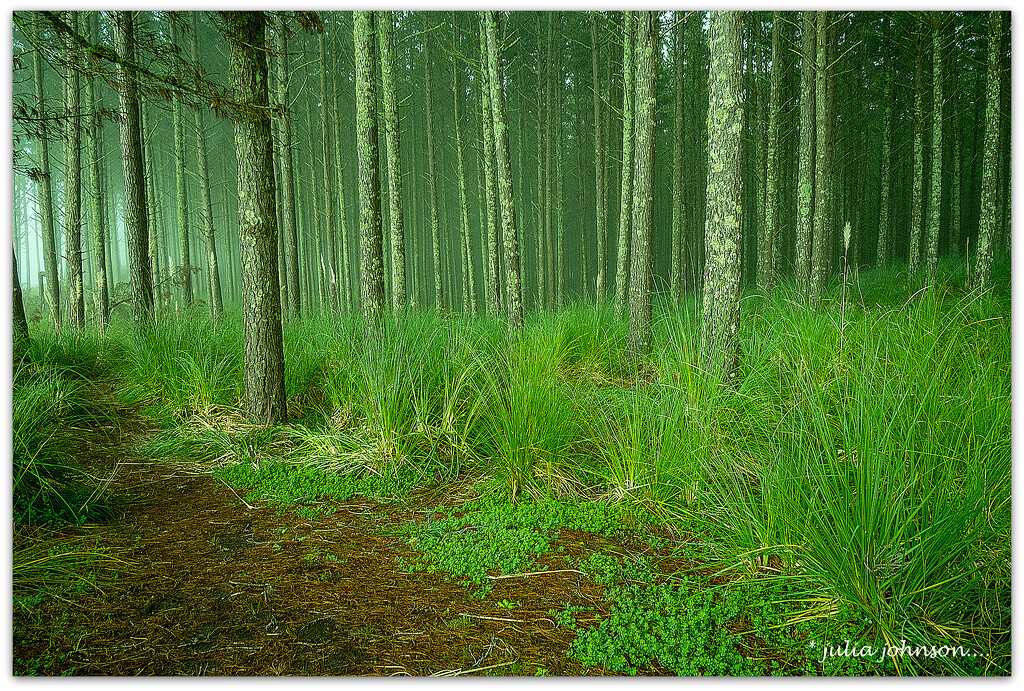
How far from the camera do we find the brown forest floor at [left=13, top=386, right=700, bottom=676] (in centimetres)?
186

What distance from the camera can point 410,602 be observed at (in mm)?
2209

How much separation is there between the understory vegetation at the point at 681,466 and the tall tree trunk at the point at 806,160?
11.3 ft

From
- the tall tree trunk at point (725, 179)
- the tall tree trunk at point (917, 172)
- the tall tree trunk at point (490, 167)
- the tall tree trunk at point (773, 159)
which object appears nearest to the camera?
the tall tree trunk at point (725, 179)

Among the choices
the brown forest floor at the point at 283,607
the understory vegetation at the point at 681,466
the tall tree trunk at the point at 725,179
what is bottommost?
the brown forest floor at the point at 283,607

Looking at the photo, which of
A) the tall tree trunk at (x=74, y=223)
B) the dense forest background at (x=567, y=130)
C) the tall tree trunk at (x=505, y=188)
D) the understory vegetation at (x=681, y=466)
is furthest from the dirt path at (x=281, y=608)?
the tall tree trunk at (x=74, y=223)

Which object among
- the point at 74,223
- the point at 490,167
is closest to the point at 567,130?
the point at 490,167

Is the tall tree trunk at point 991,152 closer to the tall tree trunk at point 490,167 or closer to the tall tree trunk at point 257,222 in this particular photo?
the tall tree trunk at point 490,167

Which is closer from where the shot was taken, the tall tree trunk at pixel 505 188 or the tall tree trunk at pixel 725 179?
the tall tree trunk at pixel 725 179

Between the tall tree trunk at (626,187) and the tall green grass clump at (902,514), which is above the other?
the tall tree trunk at (626,187)

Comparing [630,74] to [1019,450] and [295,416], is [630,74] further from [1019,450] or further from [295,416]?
[1019,450]

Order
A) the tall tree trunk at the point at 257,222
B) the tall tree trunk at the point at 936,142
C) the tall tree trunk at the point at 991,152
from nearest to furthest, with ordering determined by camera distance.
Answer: the tall tree trunk at the point at 257,222, the tall tree trunk at the point at 991,152, the tall tree trunk at the point at 936,142

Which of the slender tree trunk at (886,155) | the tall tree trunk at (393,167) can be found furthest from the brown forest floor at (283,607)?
the slender tree trunk at (886,155)

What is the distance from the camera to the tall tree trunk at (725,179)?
13.3 feet

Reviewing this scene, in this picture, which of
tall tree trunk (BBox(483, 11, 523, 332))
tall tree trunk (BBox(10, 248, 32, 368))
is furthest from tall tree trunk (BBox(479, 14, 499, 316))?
tall tree trunk (BBox(10, 248, 32, 368))
